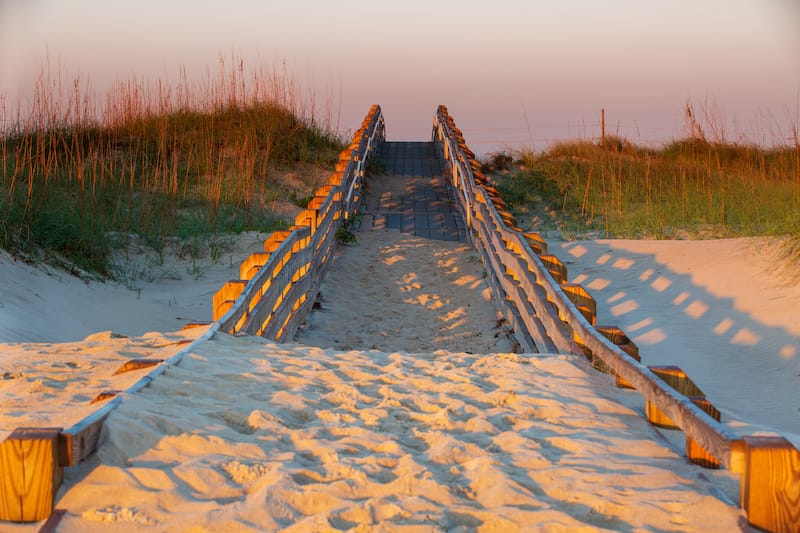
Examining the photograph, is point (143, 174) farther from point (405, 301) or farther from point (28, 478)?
point (28, 478)

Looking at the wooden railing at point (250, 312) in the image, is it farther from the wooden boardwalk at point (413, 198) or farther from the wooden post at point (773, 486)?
the wooden post at point (773, 486)

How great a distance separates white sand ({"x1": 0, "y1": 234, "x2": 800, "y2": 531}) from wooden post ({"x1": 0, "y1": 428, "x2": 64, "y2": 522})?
0.05 meters

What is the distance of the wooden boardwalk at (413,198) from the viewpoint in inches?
423

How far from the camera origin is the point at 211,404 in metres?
3.26

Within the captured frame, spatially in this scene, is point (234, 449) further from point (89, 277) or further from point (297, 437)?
point (89, 277)

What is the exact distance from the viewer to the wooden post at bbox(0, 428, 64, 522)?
2281 mm

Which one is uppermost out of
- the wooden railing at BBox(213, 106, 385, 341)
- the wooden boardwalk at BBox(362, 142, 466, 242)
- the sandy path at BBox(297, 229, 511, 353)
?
the wooden boardwalk at BBox(362, 142, 466, 242)

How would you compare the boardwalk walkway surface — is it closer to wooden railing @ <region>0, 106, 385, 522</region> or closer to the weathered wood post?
wooden railing @ <region>0, 106, 385, 522</region>

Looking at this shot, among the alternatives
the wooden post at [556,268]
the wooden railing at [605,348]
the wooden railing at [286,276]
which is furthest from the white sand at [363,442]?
the wooden post at [556,268]

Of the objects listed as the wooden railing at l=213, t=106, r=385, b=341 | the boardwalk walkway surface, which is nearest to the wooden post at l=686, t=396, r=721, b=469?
the wooden railing at l=213, t=106, r=385, b=341

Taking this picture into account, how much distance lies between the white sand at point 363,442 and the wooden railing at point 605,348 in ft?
0.37

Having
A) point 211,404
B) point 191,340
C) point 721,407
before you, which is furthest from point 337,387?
point 721,407

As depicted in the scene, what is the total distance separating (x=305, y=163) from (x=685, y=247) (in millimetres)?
7775

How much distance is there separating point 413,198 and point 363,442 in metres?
9.48
